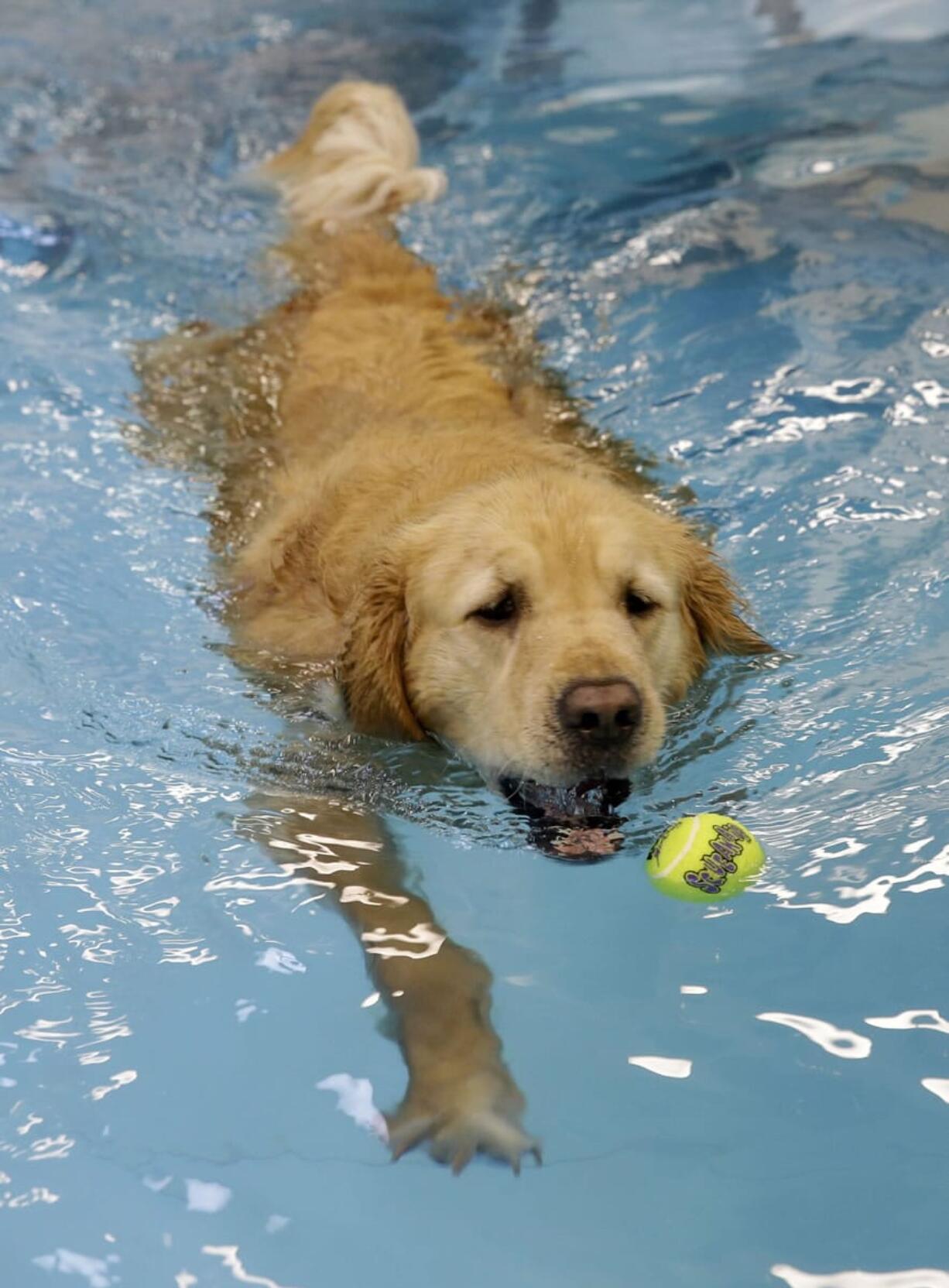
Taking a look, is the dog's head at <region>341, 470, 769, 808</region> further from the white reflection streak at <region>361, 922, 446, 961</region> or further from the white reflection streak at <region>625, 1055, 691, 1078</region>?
the white reflection streak at <region>625, 1055, 691, 1078</region>

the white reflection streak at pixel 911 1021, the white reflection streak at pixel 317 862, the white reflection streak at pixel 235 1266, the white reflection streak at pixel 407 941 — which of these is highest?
the white reflection streak at pixel 911 1021

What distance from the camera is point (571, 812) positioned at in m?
3.61

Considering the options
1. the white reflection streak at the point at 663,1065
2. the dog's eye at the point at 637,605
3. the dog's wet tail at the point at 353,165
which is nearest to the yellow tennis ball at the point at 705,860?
the white reflection streak at the point at 663,1065

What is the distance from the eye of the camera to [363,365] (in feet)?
17.1

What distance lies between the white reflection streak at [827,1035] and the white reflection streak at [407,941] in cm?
73

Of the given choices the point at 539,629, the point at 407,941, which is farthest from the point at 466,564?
the point at 407,941

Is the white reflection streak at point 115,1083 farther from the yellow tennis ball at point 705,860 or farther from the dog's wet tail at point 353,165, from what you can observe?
the dog's wet tail at point 353,165

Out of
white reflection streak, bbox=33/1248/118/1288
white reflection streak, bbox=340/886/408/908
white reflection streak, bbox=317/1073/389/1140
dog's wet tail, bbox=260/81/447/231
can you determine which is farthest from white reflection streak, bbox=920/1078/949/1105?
dog's wet tail, bbox=260/81/447/231

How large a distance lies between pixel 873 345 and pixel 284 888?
145 inches

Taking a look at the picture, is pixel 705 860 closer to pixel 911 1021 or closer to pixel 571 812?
pixel 571 812

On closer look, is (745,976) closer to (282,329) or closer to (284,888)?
(284,888)

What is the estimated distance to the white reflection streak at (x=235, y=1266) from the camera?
2.54m

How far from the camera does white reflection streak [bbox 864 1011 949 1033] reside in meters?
2.94

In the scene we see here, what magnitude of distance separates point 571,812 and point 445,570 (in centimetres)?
69
